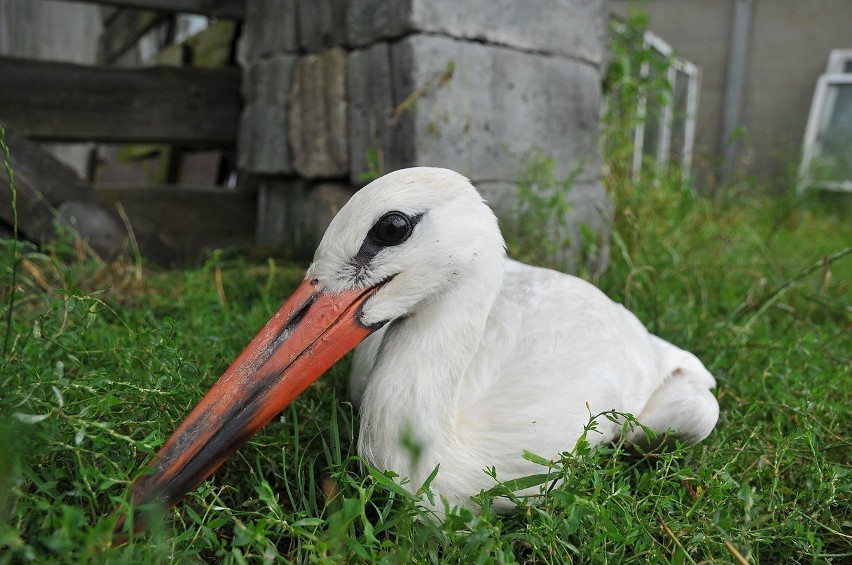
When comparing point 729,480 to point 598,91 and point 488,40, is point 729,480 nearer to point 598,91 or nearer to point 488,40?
point 488,40

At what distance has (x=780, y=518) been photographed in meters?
1.57

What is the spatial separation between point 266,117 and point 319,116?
16.5 inches

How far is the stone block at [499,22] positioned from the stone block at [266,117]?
0.54 meters

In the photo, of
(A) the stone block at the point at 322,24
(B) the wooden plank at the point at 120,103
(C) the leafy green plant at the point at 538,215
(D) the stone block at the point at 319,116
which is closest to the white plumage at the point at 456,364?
(C) the leafy green plant at the point at 538,215

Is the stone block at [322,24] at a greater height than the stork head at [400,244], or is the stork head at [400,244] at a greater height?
the stone block at [322,24]

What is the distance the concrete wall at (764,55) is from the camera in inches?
325

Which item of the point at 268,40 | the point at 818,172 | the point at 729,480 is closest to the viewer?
the point at 729,480

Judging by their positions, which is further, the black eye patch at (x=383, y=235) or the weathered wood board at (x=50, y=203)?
the weathered wood board at (x=50, y=203)

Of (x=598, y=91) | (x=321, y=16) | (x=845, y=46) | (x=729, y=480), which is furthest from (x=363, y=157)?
(x=845, y=46)

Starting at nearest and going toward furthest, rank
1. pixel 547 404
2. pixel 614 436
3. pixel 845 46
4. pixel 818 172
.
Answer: pixel 547 404
pixel 614 436
pixel 818 172
pixel 845 46

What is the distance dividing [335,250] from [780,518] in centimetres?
117

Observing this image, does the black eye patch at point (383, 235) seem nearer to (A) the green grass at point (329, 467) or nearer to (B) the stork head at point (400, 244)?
(B) the stork head at point (400, 244)

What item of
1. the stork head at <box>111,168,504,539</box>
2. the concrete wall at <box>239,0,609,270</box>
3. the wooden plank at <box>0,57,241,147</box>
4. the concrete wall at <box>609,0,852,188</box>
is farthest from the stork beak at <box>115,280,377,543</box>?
the concrete wall at <box>609,0,852,188</box>

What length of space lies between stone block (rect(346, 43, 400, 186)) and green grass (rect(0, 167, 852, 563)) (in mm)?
790
